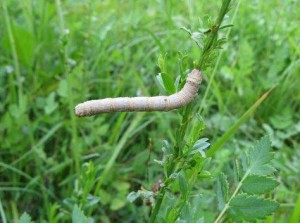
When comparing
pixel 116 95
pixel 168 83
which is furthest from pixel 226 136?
pixel 116 95

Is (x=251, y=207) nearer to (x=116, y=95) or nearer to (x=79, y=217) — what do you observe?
(x=79, y=217)

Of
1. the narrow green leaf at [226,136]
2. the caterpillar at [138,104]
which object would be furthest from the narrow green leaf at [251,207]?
the narrow green leaf at [226,136]

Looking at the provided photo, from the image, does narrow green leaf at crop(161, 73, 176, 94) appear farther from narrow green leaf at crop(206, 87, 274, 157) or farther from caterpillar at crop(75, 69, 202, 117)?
narrow green leaf at crop(206, 87, 274, 157)

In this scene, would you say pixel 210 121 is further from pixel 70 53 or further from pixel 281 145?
pixel 70 53

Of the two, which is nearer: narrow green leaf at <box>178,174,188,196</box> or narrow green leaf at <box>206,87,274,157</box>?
narrow green leaf at <box>178,174,188,196</box>

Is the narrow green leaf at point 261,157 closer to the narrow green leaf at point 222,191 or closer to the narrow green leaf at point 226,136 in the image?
the narrow green leaf at point 222,191

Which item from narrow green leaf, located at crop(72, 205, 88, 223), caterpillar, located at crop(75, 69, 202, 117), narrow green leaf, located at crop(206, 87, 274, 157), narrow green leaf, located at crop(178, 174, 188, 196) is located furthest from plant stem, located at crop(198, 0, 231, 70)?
narrow green leaf, located at crop(206, 87, 274, 157)
